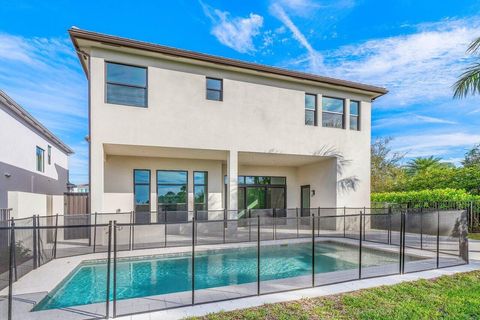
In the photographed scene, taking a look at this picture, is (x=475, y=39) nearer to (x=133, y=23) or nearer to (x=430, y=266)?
(x=430, y=266)

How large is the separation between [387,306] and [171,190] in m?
10.2

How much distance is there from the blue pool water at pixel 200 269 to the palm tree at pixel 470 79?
20.3 ft

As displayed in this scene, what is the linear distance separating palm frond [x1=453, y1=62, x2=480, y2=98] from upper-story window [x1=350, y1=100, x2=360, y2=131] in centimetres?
431

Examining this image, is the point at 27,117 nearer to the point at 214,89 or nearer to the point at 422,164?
A: the point at 214,89

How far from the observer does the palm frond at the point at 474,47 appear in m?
8.93

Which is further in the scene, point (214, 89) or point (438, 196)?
point (438, 196)

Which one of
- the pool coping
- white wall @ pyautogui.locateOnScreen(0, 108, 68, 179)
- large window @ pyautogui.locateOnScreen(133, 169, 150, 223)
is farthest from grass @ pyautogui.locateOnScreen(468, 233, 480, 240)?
white wall @ pyautogui.locateOnScreen(0, 108, 68, 179)

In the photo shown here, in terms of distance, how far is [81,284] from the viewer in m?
6.05

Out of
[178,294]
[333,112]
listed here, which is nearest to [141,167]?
[178,294]

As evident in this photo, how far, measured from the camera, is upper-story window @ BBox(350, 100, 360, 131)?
13617mm

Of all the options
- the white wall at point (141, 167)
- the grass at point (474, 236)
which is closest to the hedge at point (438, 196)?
the grass at point (474, 236)

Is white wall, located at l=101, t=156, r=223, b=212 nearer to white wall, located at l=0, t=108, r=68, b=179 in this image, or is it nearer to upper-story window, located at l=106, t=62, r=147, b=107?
upper-story window, located at l=106, t=62, r=147, b=107

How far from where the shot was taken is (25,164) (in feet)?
44.8

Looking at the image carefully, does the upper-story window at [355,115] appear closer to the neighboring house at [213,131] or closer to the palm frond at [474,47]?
the neighboring house at [213,131]
